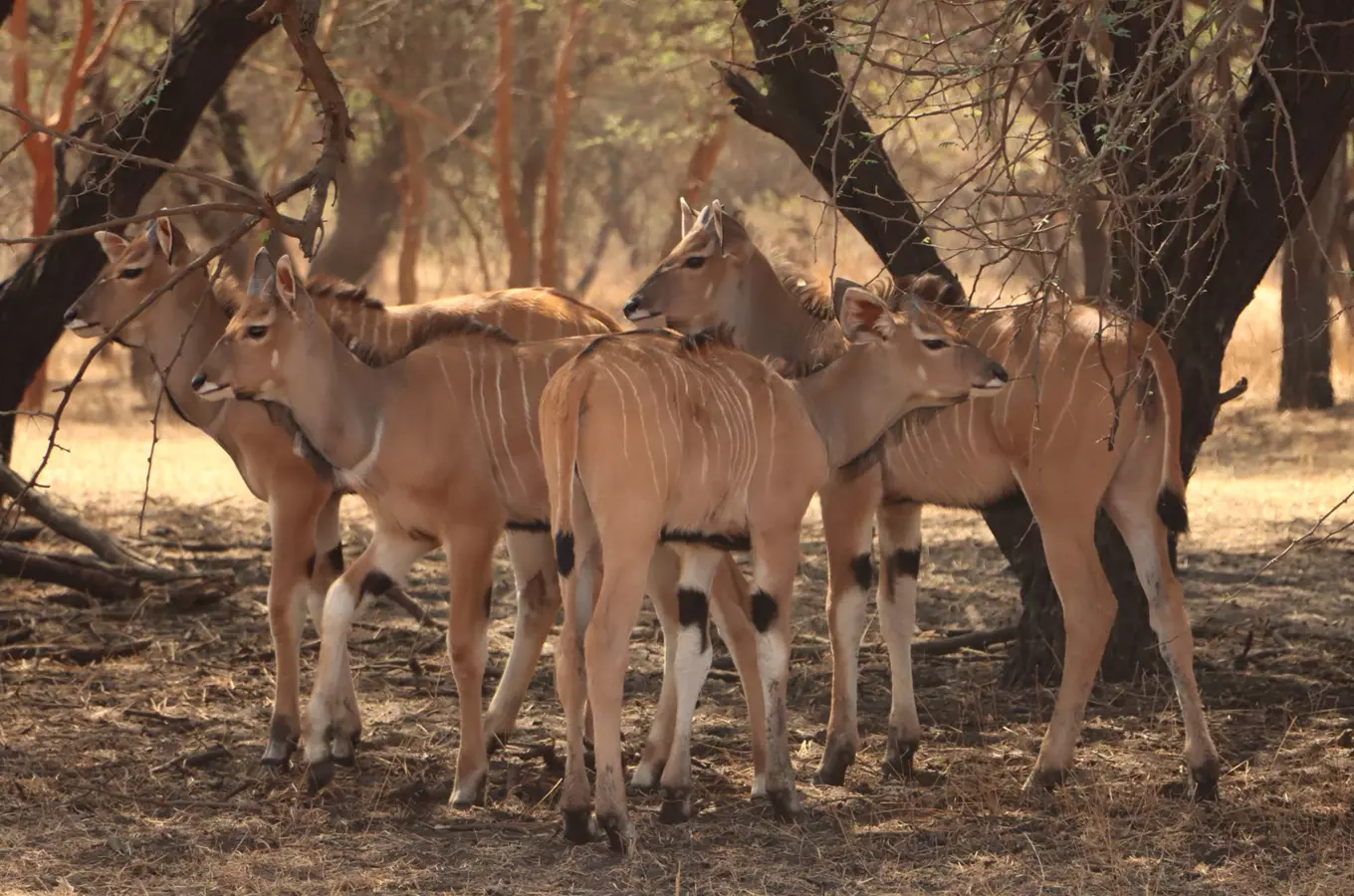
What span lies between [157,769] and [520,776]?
37.5 inches

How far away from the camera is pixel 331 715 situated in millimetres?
4613

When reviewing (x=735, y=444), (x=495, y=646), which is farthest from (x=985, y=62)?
(x=495, y=646)

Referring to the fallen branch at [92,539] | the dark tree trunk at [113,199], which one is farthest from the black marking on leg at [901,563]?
the fallen branch at [92,539]

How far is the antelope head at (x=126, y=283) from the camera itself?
5246 millimetres

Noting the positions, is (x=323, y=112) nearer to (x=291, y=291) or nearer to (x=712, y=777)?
(x=291, y=291)

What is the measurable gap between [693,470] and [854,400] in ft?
2.21

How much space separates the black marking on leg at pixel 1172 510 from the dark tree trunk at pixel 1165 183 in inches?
13.9

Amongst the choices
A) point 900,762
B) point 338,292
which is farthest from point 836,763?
point 338,292

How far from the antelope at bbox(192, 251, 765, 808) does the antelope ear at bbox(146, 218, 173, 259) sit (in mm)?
757

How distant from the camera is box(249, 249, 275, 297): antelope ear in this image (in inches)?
181

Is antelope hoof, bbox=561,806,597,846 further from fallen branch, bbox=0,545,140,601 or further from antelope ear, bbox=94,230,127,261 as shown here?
fallen branch, bbox=0,545,140,601

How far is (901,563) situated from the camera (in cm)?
516

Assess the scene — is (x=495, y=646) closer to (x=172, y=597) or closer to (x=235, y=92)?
(x=172, y=597)

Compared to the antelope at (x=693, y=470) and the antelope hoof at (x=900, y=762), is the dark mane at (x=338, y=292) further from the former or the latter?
the antelope hoof at (x=900, y=762)
